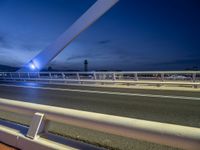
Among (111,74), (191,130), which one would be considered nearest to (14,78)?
(111,74)

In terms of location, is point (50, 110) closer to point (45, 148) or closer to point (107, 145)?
point (45, 148)

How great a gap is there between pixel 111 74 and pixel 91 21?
10233mm

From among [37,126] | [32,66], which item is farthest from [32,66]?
[37,126]

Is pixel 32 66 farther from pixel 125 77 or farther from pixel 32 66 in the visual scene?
pixel 125 77

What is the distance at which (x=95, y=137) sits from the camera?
475cm

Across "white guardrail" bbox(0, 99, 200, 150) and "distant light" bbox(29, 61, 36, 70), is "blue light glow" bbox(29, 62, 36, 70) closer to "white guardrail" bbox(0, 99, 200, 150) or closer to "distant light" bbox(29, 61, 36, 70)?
"distant light" bbox(29, 61, 36, 70)

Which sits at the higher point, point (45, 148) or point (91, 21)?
point (91, 21)

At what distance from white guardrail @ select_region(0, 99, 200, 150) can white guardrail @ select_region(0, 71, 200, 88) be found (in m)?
13.1

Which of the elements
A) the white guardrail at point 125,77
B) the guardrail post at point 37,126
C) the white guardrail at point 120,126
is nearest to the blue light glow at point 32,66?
the white guardrail at point 125,77

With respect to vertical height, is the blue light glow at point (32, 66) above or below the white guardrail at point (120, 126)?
above

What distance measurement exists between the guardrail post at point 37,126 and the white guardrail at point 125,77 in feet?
43.0

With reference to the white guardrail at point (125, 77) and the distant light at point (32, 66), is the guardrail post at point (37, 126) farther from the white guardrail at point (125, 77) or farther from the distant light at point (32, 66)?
the distant light at point (32, 66)

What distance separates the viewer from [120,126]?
2971mm

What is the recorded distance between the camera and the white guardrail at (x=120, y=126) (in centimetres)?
247
